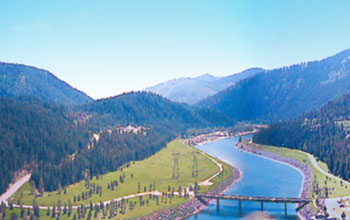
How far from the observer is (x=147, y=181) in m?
126

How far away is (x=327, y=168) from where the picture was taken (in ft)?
447

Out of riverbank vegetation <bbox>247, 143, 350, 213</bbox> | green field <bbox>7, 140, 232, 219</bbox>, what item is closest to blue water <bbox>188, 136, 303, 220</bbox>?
riverbank vegetation <bbox>247, 143, 350, 213</bbox>

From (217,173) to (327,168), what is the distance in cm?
3700

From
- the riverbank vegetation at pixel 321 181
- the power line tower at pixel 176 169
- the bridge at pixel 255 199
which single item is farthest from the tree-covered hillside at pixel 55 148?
the riverbank vegetation at pixel 321 181

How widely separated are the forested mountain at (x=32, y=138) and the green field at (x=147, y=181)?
46.8 feet

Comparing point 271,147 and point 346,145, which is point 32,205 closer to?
point 346,145

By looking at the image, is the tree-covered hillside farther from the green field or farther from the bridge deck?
the bridge deck

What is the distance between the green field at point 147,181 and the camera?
10281 cm

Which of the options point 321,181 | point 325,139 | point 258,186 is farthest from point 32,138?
point 325,139

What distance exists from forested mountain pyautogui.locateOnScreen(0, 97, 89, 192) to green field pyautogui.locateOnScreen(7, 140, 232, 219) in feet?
46.8

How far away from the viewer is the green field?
337 ft

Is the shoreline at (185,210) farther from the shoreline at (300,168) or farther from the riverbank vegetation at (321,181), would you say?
the riverbank vegetation at (321,181)

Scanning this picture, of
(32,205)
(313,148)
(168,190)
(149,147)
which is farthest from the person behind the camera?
(149,147)

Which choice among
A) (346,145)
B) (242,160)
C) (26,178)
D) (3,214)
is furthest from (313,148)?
(3,214)
